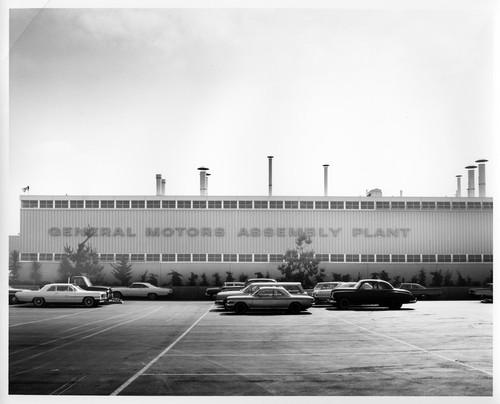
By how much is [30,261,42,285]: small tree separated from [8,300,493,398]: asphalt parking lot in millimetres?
28341

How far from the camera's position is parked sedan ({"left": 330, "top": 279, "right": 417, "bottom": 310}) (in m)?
28.2

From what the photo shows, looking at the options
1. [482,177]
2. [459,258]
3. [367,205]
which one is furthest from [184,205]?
[482,177]

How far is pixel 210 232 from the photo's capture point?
164 ft

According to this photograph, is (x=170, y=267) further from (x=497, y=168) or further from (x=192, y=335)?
(x=497, y=168)

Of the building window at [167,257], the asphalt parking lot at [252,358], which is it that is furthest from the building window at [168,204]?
the asphalt parking lot at [252,358]

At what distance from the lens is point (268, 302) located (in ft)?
83.8

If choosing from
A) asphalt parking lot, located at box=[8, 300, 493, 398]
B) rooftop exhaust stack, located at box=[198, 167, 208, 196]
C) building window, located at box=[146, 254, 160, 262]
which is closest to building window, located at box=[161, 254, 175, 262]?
building window, located at box=[146, 254, 160, 262]

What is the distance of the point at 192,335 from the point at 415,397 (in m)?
8.62

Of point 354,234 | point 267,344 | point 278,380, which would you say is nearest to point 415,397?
point 278,380

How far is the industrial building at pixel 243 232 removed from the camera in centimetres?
4981

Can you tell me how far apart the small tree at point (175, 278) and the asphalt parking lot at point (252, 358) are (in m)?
26.3

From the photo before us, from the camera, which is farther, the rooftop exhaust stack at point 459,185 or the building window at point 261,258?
the rooftop exhaust stack at point 459,185

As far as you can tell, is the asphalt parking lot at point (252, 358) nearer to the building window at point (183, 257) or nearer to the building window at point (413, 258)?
the building window at point (183, 257)

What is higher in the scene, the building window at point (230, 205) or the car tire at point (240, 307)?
the building window at point (230, 205)
